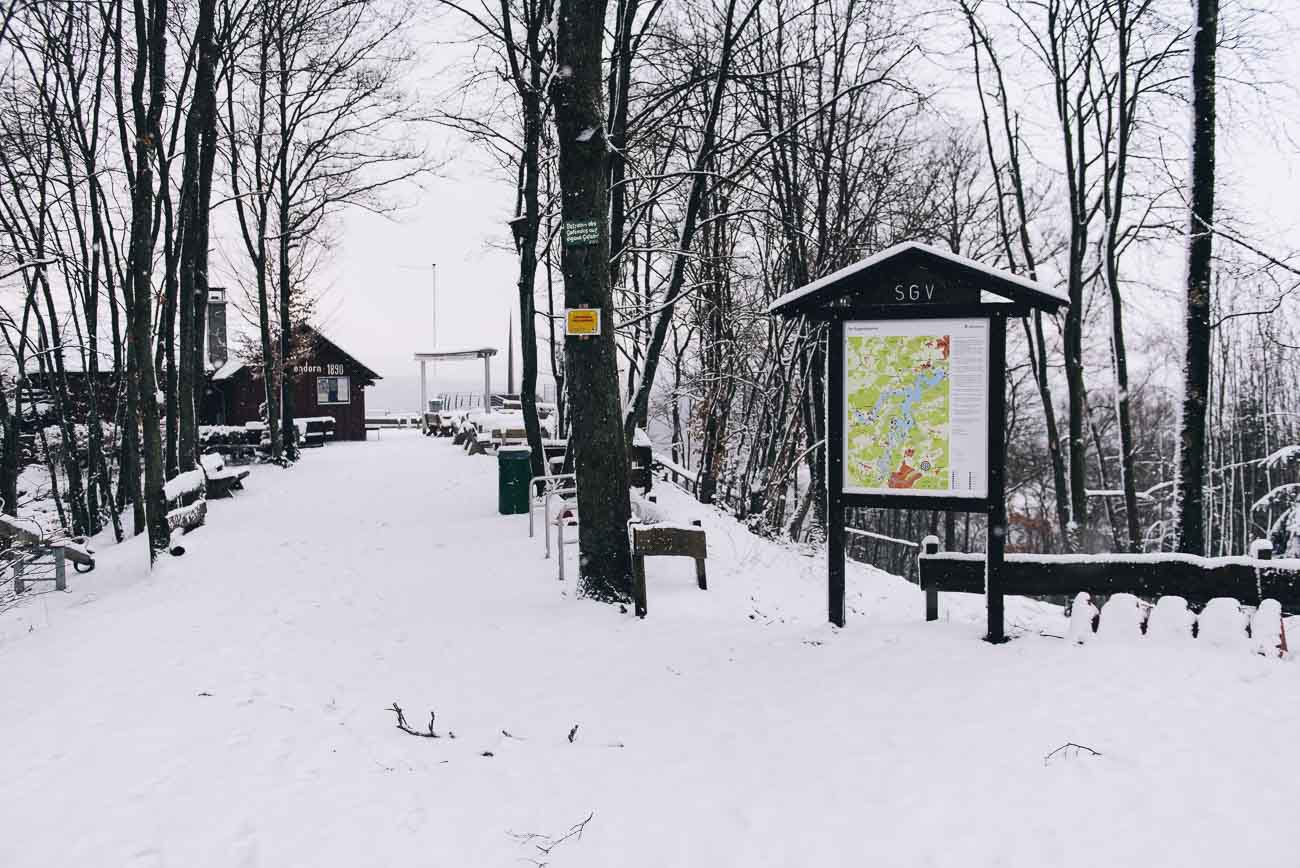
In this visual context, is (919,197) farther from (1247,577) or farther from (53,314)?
(53,314)

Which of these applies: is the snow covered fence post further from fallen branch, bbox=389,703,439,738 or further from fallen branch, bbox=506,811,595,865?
fallen branch, bbox=389,703,439,738

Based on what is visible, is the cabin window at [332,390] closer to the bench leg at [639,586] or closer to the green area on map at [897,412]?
the bench leg at [639,586]

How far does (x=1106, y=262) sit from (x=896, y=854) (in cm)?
1567

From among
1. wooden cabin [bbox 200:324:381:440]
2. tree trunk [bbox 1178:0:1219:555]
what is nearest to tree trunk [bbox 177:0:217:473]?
tree trunk [bbox 1178:0:1219:555]

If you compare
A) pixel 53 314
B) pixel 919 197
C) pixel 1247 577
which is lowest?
pixel 1247 577

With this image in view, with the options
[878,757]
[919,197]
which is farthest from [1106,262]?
[878,757]

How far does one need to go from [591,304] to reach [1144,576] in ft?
16.1

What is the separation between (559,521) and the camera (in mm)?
8781

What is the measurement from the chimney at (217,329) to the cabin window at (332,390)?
4.41 metres

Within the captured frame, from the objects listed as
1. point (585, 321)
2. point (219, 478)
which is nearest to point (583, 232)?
point (585, 321)

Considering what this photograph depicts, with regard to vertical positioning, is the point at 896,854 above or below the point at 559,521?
below

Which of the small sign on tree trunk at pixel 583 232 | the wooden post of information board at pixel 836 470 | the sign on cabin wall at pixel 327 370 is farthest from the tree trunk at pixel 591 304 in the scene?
the sign on cabin wall at pixel 327 370

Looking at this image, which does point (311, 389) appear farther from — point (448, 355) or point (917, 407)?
point (917, 407)

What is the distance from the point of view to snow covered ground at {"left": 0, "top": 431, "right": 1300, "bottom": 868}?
11.9 ft
